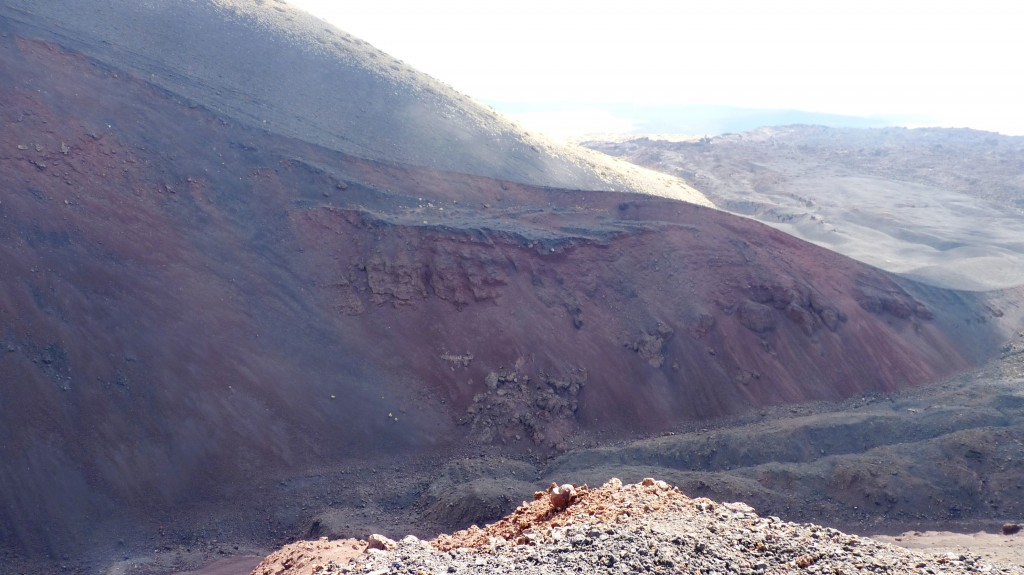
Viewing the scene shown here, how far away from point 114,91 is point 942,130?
74228mm

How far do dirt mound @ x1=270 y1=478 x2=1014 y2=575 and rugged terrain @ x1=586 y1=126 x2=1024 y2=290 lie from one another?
21.0m

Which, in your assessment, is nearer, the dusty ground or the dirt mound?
the dirt mound

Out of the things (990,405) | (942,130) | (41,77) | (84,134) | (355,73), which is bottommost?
(990,405)

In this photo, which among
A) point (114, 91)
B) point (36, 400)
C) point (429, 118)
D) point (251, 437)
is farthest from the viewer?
point (429, 118)

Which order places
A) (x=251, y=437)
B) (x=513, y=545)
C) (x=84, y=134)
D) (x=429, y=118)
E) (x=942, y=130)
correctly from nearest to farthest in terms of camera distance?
(x=513, y=545) < (x=251, y=437) < (x=84, y=134) < (x=429, y=118) < (x=942, y=130)

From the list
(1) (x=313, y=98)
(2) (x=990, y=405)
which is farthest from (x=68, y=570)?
(2) (x=990, y=405)

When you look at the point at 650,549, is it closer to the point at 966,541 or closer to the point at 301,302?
the point at 966,541

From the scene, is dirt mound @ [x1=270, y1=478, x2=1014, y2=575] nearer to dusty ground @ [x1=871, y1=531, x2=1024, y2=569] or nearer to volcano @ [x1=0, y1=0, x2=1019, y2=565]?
dusty ground @ [x1=871, y1=531, x2=1024, y2=569]

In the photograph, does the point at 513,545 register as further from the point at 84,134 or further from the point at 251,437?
the point at 84,134

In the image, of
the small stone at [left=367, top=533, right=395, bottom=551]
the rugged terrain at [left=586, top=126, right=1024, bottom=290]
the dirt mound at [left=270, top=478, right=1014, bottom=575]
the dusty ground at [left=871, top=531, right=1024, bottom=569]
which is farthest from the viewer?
the rugged terrain at [left=586, top=126, right=1024, bottom=290]

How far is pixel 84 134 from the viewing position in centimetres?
1764

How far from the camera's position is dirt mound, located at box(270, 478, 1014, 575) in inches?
287

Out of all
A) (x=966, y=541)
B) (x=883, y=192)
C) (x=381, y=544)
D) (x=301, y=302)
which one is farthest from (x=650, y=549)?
(x=883, y=192)

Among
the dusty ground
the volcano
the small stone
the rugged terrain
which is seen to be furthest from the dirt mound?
the rugged terrain
